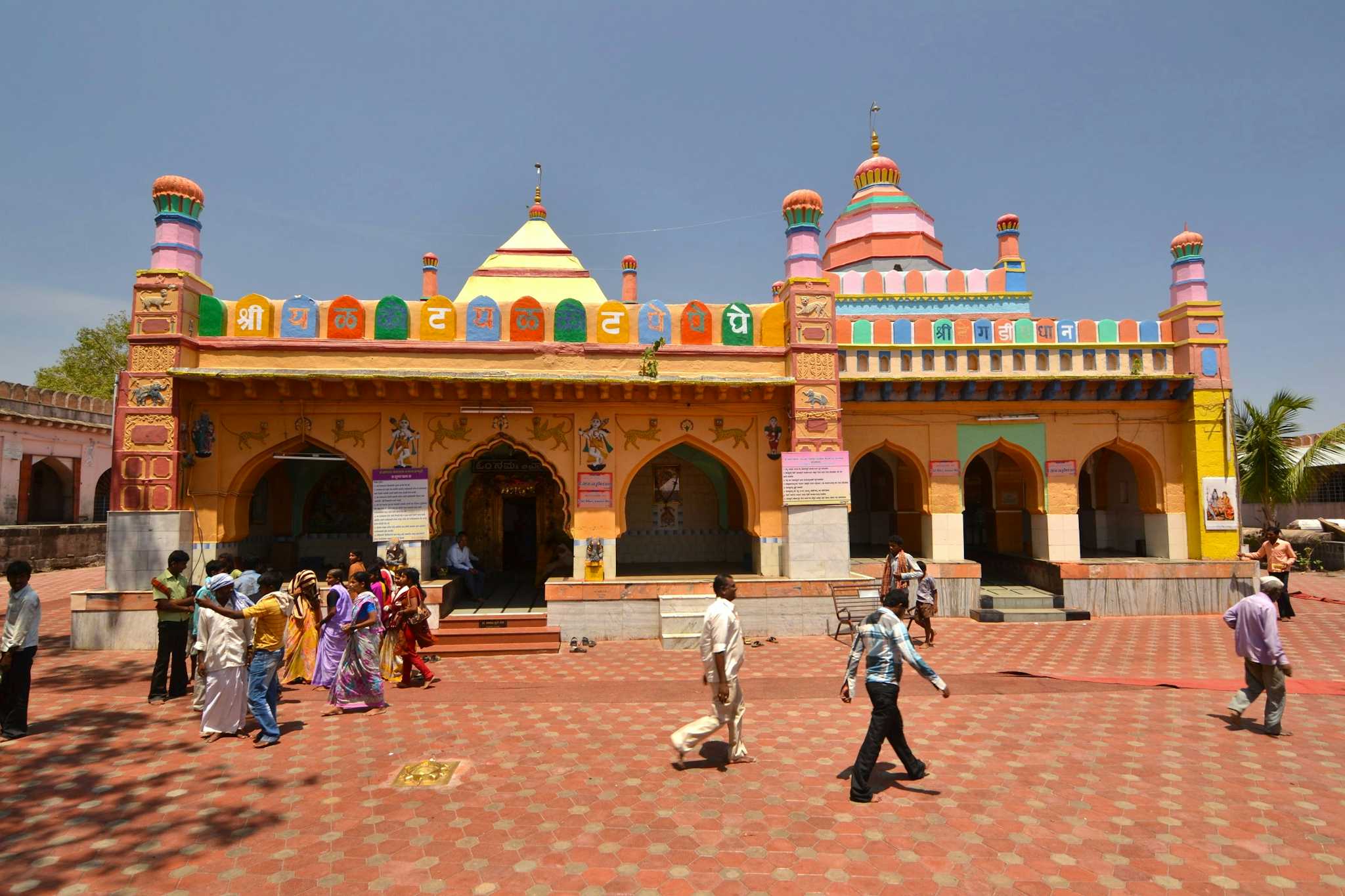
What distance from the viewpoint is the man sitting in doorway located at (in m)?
12.9

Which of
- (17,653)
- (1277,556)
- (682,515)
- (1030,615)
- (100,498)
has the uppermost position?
(100,498)

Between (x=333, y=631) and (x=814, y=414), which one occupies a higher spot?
(x=814, y=414)

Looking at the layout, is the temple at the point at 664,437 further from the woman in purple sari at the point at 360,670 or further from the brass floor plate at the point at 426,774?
the brass floor plate at the point at 426,774

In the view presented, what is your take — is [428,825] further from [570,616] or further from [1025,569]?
[1025,569]

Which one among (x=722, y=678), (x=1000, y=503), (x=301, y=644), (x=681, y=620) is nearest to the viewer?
(x=722, y=678)

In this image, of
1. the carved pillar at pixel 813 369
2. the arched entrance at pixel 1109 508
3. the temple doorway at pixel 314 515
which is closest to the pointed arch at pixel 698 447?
the carved pillar at pixel 813 369

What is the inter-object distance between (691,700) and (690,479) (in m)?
8.36

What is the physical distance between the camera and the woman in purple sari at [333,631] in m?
7.90

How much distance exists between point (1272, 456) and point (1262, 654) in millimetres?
15370

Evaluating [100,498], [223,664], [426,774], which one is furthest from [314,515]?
[100,498]

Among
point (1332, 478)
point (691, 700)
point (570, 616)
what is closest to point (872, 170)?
point (570, 616)

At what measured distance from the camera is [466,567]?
12844 mm

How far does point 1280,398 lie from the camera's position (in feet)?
59.4

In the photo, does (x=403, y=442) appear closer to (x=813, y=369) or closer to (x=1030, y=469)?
(x=813, y=369)
